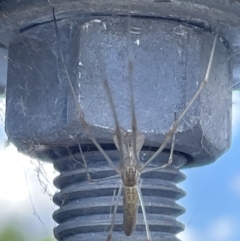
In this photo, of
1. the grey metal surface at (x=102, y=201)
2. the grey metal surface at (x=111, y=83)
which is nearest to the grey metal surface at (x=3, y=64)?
the grey metal surface at (x=111, y=83)

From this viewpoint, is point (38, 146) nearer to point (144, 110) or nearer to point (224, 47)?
point (144, 110)

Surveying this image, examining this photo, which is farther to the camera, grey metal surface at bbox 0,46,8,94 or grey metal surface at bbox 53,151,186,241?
grey metal surface at bbox 0,46,8,94

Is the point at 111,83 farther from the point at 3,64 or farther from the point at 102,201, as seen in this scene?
the point at 3,64

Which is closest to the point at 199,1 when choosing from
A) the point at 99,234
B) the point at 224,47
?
the point at 224,47

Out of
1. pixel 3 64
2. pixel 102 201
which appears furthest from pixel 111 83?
pixel 3 64

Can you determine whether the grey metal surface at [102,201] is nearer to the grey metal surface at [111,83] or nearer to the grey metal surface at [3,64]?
the grey metal surface at [111,83]

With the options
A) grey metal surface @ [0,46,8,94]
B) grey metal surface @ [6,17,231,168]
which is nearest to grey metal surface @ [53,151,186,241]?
grey metal surface @ [6,17,231,168]

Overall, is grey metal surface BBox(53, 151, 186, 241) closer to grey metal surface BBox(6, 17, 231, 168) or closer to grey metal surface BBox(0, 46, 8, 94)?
grey metal surface BBox(6, 17, 231, 168)
